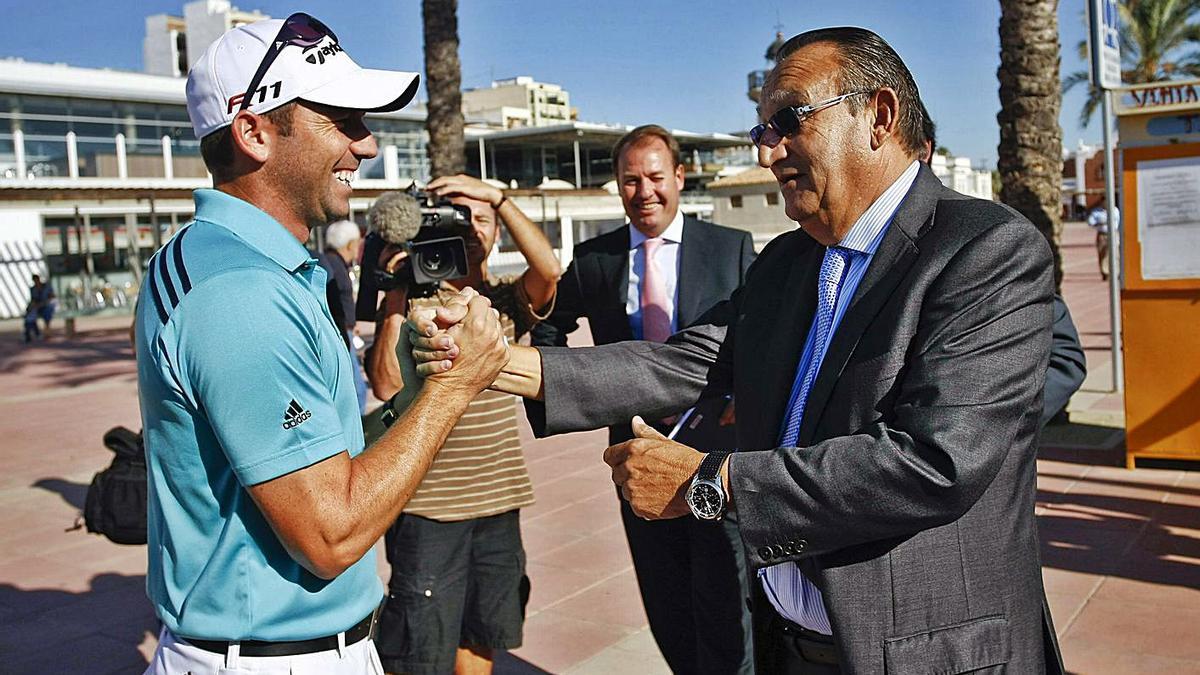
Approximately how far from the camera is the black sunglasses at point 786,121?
224 cm

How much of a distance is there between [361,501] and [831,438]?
0.89 meters

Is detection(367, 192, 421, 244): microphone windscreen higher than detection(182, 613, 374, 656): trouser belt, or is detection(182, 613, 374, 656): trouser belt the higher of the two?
detection(367, 192, 421, 244): microphone windscreen

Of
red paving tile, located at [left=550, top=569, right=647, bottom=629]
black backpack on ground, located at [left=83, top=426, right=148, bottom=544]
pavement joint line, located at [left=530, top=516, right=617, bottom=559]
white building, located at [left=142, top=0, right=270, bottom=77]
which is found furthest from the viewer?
white building, located at [left=142, top=0, right=270, bottom=77]

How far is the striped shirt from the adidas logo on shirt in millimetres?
1806

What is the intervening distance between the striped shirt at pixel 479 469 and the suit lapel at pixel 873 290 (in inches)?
72.4

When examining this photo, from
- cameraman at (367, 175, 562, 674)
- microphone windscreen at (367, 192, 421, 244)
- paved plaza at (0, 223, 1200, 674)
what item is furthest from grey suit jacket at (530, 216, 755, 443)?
paved plaza at (0, 223, 1200, 674)

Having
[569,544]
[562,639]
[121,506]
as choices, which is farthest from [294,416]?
[569,544]

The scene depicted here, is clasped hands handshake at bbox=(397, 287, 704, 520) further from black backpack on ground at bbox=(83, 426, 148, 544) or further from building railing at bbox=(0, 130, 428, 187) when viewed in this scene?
building railing at bbox=(0, 130, 428, 187)

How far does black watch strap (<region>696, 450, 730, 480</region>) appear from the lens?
2107 mm

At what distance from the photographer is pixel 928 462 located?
1898mm

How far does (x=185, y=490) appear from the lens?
2010 mm

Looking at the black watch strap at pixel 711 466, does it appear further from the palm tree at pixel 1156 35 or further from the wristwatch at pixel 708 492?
the palm tree at pixel 1156 35

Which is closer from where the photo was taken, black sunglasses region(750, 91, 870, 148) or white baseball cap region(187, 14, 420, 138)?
white baseball cap region(187, 14, 420, 138)

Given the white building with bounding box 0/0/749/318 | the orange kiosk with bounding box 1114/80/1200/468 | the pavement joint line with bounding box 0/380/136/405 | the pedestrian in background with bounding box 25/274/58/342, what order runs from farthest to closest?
the white building with bounding box 0/0/749/318 < the pedestrian in background with bounding box 25/274/58/342 < the pavement joint line with bounding box 0/380/136/405 < the orange kiosk with bounding box 1114/80/1200/468
